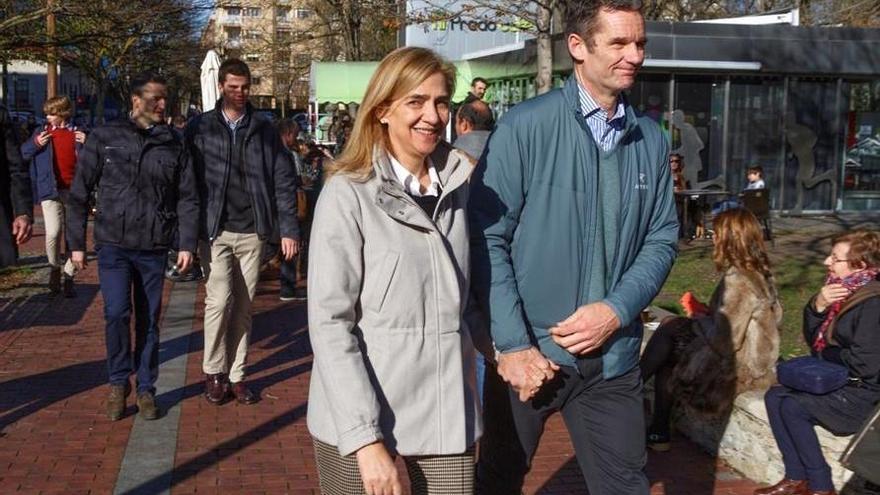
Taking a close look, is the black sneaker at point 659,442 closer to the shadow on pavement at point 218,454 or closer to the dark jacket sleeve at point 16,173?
the shadow on pavement at point 218,454

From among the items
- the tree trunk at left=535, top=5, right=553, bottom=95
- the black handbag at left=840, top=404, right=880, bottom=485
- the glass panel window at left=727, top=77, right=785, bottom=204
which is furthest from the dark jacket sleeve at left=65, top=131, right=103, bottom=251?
the glass panel window at left=727, top=77, right=785, bottom=204

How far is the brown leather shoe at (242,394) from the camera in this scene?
7141 mm

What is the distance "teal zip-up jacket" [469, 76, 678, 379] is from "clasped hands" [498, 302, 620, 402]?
4 cm

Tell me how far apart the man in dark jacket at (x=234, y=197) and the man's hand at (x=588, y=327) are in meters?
3.72

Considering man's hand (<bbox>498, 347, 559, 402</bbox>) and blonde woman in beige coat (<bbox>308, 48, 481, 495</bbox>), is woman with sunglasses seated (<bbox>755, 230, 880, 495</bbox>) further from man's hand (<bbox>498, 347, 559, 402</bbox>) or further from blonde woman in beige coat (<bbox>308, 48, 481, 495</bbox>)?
blonde woman in beige coat (<bbox>308, 48, 481, 495</bbox>)

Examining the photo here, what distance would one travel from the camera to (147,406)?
21.7 feet

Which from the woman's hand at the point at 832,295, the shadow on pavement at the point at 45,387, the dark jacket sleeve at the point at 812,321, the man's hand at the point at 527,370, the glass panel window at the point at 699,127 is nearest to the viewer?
the man's hand at the point at 527,370

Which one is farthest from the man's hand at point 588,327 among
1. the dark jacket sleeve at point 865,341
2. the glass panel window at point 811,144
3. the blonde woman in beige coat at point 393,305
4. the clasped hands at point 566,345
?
the glass panel window at point 811,144

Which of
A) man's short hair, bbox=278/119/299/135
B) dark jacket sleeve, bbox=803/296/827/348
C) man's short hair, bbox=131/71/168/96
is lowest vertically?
dark jacket sleeve, bbox=803/296/827/348

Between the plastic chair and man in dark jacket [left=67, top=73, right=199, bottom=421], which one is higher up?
man in dark jacket [left=67, top=73, right=199, bottom=421]

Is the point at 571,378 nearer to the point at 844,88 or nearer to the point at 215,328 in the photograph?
the point at 215,328

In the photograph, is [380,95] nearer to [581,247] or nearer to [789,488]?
[581,247]

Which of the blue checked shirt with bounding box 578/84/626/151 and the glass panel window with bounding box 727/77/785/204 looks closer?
the blue checked shirt with bounding box 578/84/626/151

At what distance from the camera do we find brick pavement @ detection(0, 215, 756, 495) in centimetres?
559
